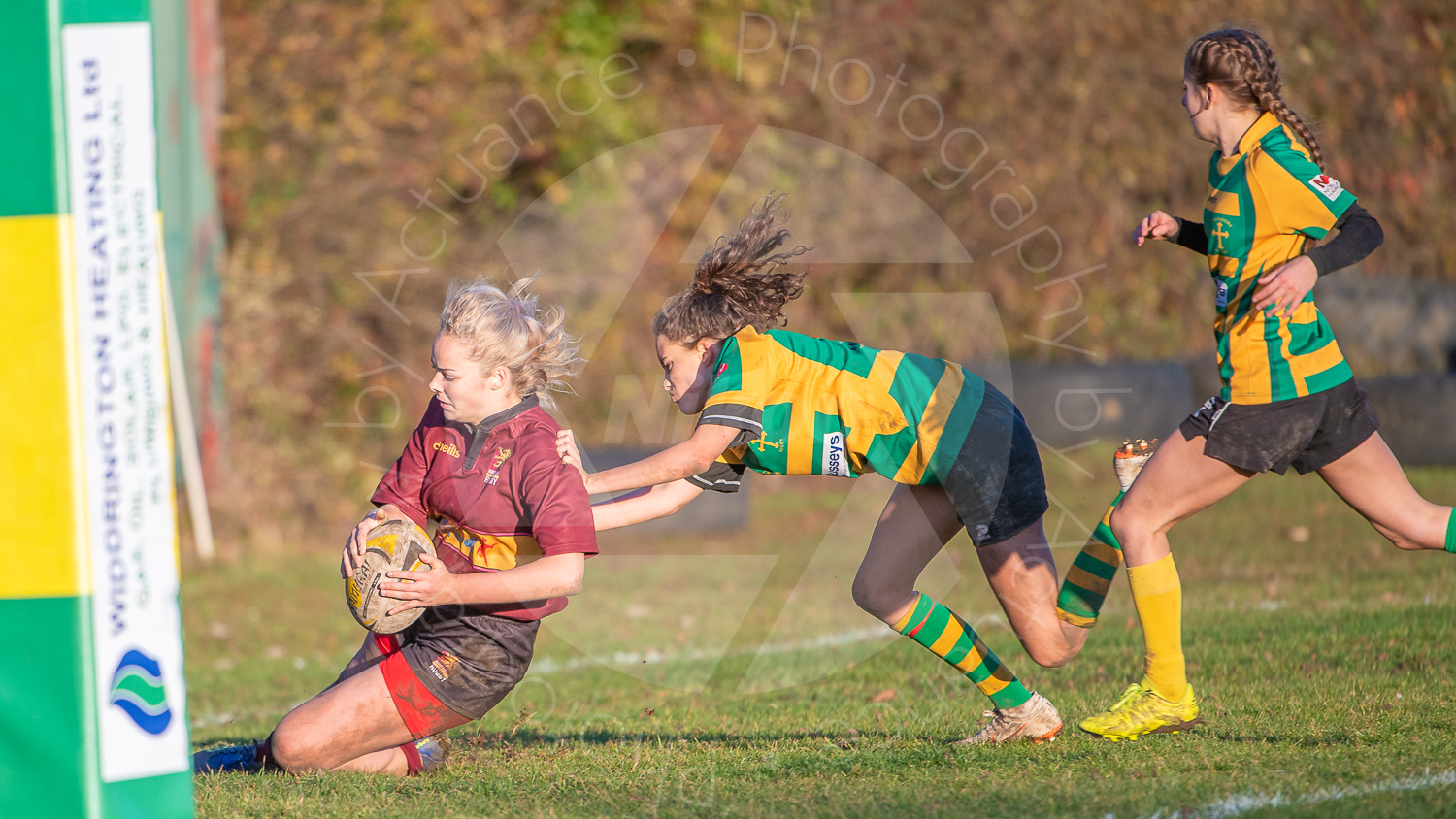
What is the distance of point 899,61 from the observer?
48.2ft

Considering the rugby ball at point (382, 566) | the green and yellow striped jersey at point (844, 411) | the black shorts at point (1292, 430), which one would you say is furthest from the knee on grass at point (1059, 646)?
the rugby ball at point (382, 566)

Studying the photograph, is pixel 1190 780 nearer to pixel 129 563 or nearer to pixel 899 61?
pixel 129 563

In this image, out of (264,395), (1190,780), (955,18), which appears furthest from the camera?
(955,18)

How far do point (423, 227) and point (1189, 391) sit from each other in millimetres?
8123

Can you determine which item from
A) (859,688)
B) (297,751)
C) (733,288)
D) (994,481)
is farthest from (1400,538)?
(297,751)

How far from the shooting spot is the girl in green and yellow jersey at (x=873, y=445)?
4.26 m

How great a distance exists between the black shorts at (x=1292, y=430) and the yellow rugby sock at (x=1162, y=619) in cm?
44

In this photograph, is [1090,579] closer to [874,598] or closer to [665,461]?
[874,598]

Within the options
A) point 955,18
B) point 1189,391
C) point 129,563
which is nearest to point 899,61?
point 955,18

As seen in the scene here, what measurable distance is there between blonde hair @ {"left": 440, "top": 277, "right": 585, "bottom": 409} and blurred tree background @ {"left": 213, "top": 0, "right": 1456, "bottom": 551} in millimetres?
8048

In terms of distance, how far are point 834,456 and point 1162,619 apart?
4.11 ft

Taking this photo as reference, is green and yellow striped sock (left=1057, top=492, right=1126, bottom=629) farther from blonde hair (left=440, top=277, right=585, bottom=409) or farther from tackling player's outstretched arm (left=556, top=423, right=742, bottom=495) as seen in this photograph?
blonde hair (left=440, top=277, right=585, bottom=409)

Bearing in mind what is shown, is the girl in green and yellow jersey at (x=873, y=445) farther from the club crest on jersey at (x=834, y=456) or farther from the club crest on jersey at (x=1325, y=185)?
the club crest on jersey at (x=1325, y=185)

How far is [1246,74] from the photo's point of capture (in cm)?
403
